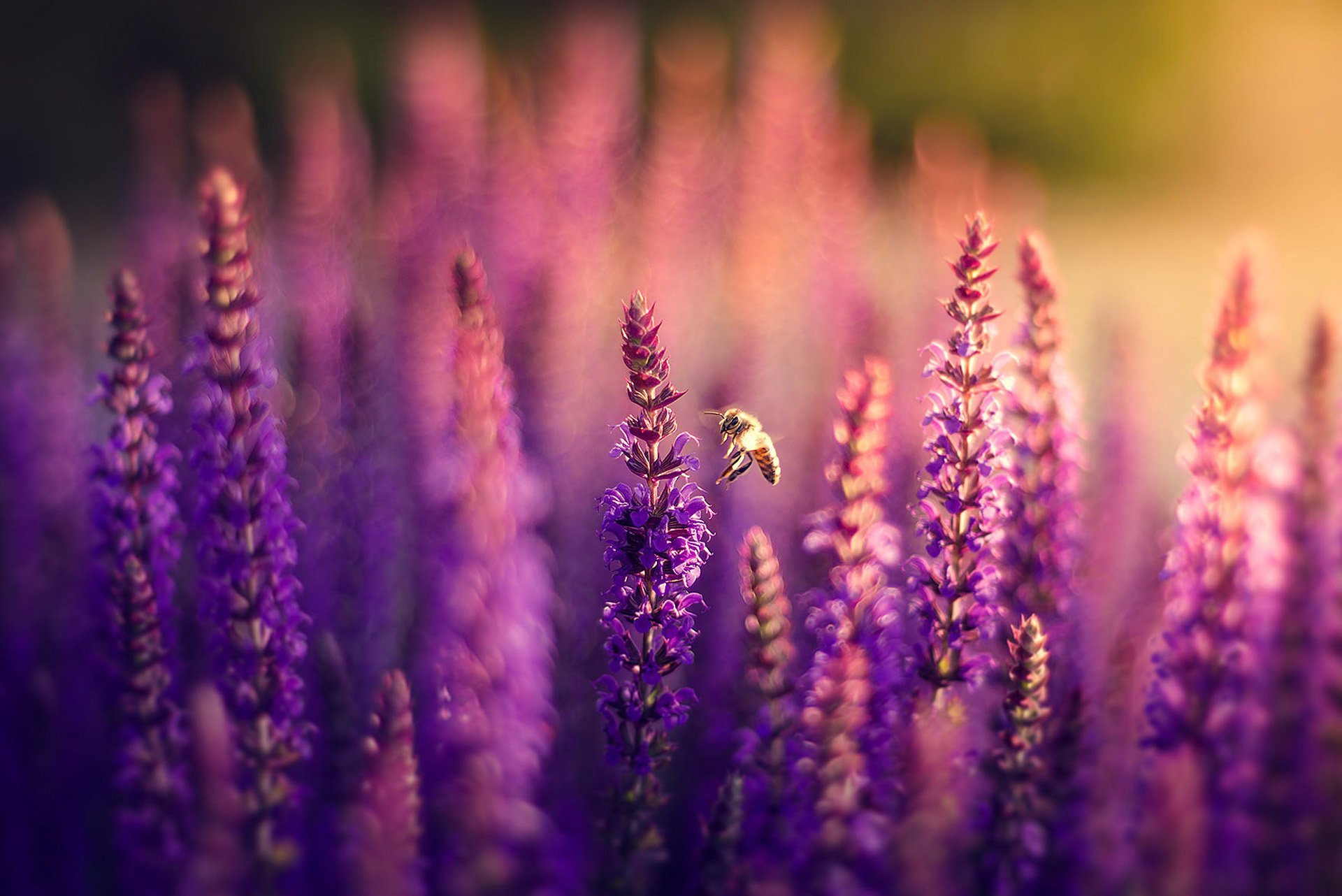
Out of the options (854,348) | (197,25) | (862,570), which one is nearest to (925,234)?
(854,348)

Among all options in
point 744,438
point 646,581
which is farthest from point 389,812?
point 744,438

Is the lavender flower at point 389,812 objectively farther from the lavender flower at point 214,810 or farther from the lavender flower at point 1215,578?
the lavender flower at point 1215,578

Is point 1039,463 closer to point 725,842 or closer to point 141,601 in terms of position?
point 725,842

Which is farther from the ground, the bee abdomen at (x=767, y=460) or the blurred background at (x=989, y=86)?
the blurred background at (x=989, y=86)

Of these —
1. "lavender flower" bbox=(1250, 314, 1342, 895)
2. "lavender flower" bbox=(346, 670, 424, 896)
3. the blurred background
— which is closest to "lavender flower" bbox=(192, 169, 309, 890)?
"lavender flower" bbox=(346, 670, 424, 896)

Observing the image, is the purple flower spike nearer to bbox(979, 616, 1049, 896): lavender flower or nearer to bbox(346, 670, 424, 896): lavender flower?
bbox(979, 616, 1049, 896): lavender flower

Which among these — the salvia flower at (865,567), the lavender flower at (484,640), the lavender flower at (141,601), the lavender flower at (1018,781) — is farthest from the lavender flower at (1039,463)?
the lavender flower at (141,601)

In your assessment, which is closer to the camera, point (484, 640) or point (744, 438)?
point (484, 640)
